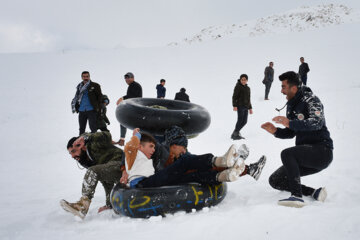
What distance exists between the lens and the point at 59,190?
4566 millimetres

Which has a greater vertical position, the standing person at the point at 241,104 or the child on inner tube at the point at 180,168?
the standing person at the point at 241,104

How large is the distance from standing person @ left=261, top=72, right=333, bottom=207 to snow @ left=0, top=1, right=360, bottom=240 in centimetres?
25

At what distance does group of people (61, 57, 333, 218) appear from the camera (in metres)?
2.94

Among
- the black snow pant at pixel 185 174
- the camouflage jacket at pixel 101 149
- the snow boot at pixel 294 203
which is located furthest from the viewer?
the camouflage jacket at pixel 101 149

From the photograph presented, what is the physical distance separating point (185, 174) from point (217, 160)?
0.41m

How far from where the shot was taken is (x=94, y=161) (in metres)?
3.54

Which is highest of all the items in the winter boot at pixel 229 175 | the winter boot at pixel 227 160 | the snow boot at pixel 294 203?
the winter boot at pixel 227 160

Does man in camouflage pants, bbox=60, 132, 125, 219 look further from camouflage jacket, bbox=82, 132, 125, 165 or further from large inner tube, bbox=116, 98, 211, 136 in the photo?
large inner tube, bbox=116, 98, 211, 136

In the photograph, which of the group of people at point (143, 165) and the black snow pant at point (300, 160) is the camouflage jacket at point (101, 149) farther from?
the black snow pant at point (300, 160)

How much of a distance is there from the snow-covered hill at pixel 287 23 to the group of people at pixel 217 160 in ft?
86.3

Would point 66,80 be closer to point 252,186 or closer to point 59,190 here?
point 59,190

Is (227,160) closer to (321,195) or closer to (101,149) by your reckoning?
(321,195)

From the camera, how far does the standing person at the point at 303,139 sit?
9.66ft

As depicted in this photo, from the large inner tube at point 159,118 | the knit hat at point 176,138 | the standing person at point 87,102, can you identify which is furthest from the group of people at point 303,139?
the standing person at point 87,102
